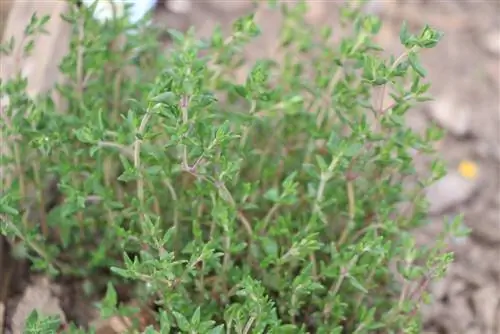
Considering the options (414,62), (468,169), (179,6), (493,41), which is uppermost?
(414,62)

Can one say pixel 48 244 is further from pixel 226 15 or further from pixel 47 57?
pixel 226 15

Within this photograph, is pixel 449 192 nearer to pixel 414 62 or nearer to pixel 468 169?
pixel 468 169

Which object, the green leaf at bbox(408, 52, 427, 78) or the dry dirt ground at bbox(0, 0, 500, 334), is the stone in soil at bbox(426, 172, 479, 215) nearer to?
the dry dirt ground at bbox(0, 0, 500, 334)

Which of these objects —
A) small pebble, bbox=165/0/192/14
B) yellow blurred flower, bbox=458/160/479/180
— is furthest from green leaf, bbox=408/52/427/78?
small pebble, bbox=165/0/192/14

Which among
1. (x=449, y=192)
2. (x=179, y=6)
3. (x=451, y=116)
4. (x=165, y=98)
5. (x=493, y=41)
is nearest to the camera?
(x=165, y=98)

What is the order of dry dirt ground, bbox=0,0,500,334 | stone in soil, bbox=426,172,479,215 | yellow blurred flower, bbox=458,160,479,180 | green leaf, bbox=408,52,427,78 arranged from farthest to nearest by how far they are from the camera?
yellow blurred flower, bbox=458,160,479,180, stone in soil, bbox=426,172,479,215, dry dirt ground, bbox=0,0,500,334, green leaf, bbox=408,52,427,78

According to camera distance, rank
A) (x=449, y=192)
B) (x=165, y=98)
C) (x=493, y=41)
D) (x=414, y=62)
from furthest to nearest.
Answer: (x=493, y=41), (x=449, y=192), (x=414, y=62), (x=165, y=98)

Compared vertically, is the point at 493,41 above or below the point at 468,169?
above

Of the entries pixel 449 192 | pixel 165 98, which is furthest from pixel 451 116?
pixel 165 98
